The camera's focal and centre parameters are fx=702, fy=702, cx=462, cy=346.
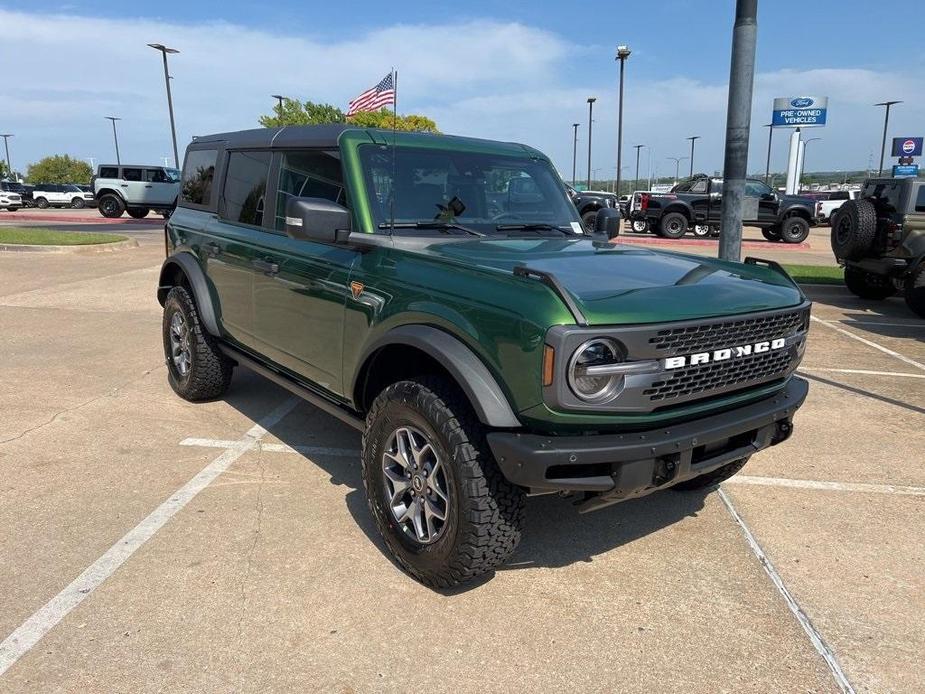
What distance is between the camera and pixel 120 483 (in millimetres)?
3924

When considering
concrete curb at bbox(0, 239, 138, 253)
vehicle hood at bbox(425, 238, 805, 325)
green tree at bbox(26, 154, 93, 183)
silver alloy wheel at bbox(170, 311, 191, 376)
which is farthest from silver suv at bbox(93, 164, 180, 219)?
green tree at bbox(26, 154, 93, 183)

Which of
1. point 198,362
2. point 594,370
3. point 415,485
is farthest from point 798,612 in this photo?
point 198,362

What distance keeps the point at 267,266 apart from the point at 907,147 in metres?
57.9

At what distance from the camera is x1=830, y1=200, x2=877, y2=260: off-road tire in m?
9.79

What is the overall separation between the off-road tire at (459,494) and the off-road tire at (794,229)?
74.3 ft

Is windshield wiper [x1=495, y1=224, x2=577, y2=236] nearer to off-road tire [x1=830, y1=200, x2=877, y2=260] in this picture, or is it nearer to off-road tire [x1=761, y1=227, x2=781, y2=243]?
off-road tire [x1=830, y1=200, x2=877, y2=260]

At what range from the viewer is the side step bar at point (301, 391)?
356 cm

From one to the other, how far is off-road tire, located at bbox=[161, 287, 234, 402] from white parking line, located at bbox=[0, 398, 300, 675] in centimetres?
73

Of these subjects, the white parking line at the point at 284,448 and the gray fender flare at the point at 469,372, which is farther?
the white parking line at the point at 284,448

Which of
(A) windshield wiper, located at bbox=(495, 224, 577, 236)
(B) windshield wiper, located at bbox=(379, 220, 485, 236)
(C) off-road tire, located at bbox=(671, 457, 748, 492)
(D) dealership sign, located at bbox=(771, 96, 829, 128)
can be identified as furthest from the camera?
(D) dealership sign, located at bbox=(771, 96, 829, 128)

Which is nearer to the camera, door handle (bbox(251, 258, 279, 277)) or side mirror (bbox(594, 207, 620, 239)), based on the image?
door handle (bbox(251, 258, 279, 277))

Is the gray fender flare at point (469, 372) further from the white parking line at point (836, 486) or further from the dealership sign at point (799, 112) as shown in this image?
the dealership sign at point (799, 112)

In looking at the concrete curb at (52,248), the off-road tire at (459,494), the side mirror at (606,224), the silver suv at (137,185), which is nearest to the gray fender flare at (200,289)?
the off-road tire at (459,494)

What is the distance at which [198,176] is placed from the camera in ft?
17.2
